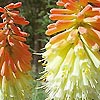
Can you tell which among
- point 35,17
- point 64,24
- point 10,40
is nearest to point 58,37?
point 64,24

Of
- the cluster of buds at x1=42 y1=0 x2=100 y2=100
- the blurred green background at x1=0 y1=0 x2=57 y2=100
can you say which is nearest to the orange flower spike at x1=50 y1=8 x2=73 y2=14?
the cluster of buds at x1=42 y1=0 x2=100 y2=100

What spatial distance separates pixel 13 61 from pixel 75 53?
0.44 meters

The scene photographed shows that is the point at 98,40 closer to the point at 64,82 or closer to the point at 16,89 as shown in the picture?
the point at 64,82

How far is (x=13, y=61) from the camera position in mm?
Answer: 2629

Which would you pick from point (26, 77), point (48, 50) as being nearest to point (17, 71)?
point (26, 77)

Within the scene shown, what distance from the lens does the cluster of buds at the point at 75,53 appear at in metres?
2.33

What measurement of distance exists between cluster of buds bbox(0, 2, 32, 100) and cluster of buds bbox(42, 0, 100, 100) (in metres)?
0.19

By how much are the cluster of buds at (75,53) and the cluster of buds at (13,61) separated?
190 mm

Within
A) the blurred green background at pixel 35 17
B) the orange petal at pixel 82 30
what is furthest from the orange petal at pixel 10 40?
the blurred green background at pixel 35 17

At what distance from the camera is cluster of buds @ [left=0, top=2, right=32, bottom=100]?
2594mm

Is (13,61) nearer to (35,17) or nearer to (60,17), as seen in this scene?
(60,17)

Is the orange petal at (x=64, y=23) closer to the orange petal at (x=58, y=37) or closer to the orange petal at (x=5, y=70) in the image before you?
the orange petal at (x=58, y=37)

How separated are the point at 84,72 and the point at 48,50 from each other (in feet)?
0.83

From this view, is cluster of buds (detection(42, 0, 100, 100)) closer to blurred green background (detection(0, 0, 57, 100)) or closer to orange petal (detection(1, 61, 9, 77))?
orange petal (detection(1, 61, 9, 77))
